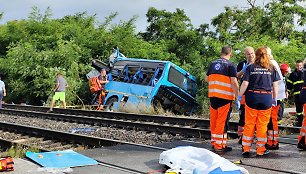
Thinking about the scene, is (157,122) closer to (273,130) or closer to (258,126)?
(273,130)

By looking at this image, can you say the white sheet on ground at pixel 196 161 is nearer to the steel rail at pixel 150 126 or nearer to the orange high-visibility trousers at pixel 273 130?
the orange high-visibility trousers at pixel 273 130

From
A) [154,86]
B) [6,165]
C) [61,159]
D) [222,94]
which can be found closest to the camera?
[6,165]

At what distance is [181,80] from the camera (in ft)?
48.3

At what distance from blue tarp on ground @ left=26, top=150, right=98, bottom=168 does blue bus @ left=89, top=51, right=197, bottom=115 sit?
26.7 feet

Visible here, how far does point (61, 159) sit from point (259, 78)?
3510mm

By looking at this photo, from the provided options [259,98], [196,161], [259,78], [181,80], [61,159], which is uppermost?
[181,80]

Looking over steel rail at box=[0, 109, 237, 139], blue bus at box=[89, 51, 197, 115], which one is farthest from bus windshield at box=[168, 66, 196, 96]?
steel rail at box=[0, 109, 237, 139]

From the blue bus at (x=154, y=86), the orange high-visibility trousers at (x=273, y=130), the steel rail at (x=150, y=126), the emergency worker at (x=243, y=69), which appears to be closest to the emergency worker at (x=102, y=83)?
the blue bus at (x=154, y=86)

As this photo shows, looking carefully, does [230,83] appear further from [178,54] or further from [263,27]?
[263,27]

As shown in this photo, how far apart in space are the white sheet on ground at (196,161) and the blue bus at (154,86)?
8.77 m

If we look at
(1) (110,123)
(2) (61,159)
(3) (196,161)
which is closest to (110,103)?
(1) (110,123)

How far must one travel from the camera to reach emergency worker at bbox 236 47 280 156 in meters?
5.82

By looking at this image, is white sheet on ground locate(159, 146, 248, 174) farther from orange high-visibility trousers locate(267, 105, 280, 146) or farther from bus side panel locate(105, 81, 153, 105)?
bus side panel locate(105, 81, 153, 105)

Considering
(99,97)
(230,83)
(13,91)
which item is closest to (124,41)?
(99,97)
